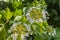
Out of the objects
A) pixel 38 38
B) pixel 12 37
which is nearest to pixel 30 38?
pixel 38 38

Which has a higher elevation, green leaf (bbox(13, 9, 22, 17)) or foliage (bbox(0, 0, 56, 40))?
green leaf (bbox(13, 9, 22, 17))

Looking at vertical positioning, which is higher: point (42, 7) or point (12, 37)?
point (42, 7)

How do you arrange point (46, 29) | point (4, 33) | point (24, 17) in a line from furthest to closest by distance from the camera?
1. point (46, 29)
2. point (24, 17)
3. point (4, 33)

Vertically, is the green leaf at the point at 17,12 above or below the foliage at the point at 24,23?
above

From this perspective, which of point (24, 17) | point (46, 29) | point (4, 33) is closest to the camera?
point (4, 33)

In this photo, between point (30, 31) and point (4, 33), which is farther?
point (30, 31)

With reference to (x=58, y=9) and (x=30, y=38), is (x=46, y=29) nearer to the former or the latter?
(x=30, y=38)

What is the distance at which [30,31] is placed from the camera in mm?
1282

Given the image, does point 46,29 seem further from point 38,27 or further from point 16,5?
point 16,5

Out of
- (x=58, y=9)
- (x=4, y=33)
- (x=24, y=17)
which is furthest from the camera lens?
(x=58, y=9)

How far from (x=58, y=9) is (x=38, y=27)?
2.96 ft

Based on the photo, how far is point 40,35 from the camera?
52.3 inches

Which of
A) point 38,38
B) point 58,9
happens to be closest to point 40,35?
→ point 38,38

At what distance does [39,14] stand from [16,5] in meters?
0.16
